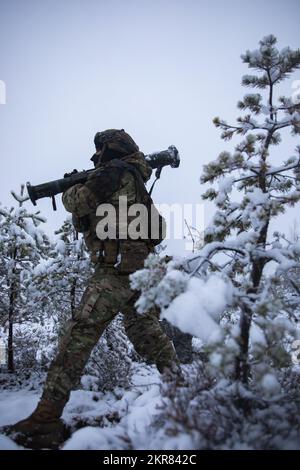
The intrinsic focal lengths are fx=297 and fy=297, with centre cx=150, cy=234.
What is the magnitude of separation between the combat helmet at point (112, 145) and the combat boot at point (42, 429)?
2708 mm

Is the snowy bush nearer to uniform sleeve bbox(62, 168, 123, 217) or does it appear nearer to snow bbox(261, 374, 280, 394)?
uniform sleeve bbox(62, 168, 123, 217)

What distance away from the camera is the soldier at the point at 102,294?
2.51m

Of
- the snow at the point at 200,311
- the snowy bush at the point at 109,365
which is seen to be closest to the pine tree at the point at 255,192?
the snow at the point at 200,311

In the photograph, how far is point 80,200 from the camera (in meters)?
3.22

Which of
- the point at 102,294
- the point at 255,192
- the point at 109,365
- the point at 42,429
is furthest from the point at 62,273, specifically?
the point at 255,192

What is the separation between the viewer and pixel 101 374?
4.29 meters

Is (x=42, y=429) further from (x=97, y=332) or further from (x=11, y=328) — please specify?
(x=11, y=328)

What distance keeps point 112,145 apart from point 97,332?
2.21 metres

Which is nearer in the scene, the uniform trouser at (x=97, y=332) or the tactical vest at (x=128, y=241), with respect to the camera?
the uniform trouser at (x=97, y=332)

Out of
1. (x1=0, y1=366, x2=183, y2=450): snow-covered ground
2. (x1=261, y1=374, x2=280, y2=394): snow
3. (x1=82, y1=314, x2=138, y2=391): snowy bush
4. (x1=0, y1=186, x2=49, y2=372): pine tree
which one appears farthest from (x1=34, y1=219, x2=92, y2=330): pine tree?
(x1=261, y1=374, x2=280, y2=394): snow

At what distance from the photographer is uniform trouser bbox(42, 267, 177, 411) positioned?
8.66ft

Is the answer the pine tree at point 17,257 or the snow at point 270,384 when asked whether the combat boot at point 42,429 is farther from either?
the pine tree at point 17,257
